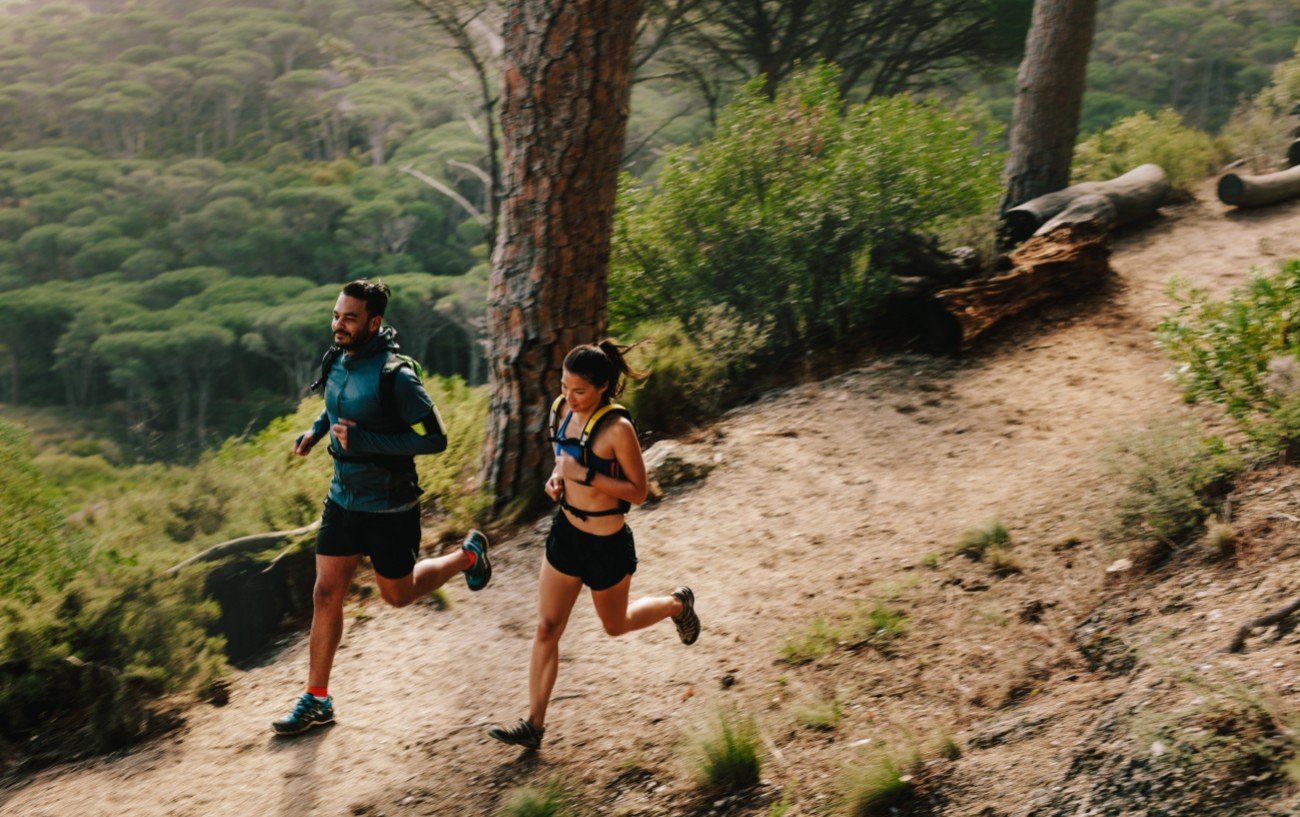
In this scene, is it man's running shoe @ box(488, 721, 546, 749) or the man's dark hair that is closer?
man's running shoe @ box(488, 721, 546, 749)

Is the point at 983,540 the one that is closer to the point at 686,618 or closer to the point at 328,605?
the point at 686,618

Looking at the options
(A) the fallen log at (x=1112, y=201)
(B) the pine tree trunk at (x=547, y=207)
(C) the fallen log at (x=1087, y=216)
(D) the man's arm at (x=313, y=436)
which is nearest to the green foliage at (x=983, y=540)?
(B) the pine tree trunk at (x=547, y=207)

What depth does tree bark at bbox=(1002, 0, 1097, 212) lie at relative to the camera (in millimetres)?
10781

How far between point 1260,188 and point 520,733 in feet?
31.9

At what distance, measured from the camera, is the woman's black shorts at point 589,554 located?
14.0 feet

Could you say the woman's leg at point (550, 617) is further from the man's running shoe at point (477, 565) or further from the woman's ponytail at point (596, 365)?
the man's running shoe at point (477, 565)

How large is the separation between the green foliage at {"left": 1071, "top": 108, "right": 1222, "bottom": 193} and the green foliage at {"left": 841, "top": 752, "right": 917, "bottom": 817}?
983cm

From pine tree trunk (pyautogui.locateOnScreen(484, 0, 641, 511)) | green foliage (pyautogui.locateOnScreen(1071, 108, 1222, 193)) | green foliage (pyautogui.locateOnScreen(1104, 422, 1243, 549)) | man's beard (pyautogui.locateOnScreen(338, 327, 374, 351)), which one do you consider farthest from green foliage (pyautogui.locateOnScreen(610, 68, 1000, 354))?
man's beard (pyautogui.locateOnScreen(338, 327, 374, 351))

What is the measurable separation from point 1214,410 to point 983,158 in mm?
4530

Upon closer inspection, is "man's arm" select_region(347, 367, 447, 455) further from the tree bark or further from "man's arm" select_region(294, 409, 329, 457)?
the tree bark

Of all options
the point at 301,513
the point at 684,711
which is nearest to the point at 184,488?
the point at 301,513

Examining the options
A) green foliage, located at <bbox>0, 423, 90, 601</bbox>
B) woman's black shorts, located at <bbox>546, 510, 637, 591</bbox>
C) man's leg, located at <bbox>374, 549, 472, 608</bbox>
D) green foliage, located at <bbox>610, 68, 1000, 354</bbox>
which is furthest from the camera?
green foliage, located at <bbox>610, 68, 1000, 354</bbox>

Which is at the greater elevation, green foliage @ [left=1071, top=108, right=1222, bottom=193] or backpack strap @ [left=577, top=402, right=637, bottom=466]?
green foliage @ [left=1071, top=108, right=1222, bottom=193]

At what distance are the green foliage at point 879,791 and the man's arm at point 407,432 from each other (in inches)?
89.5
